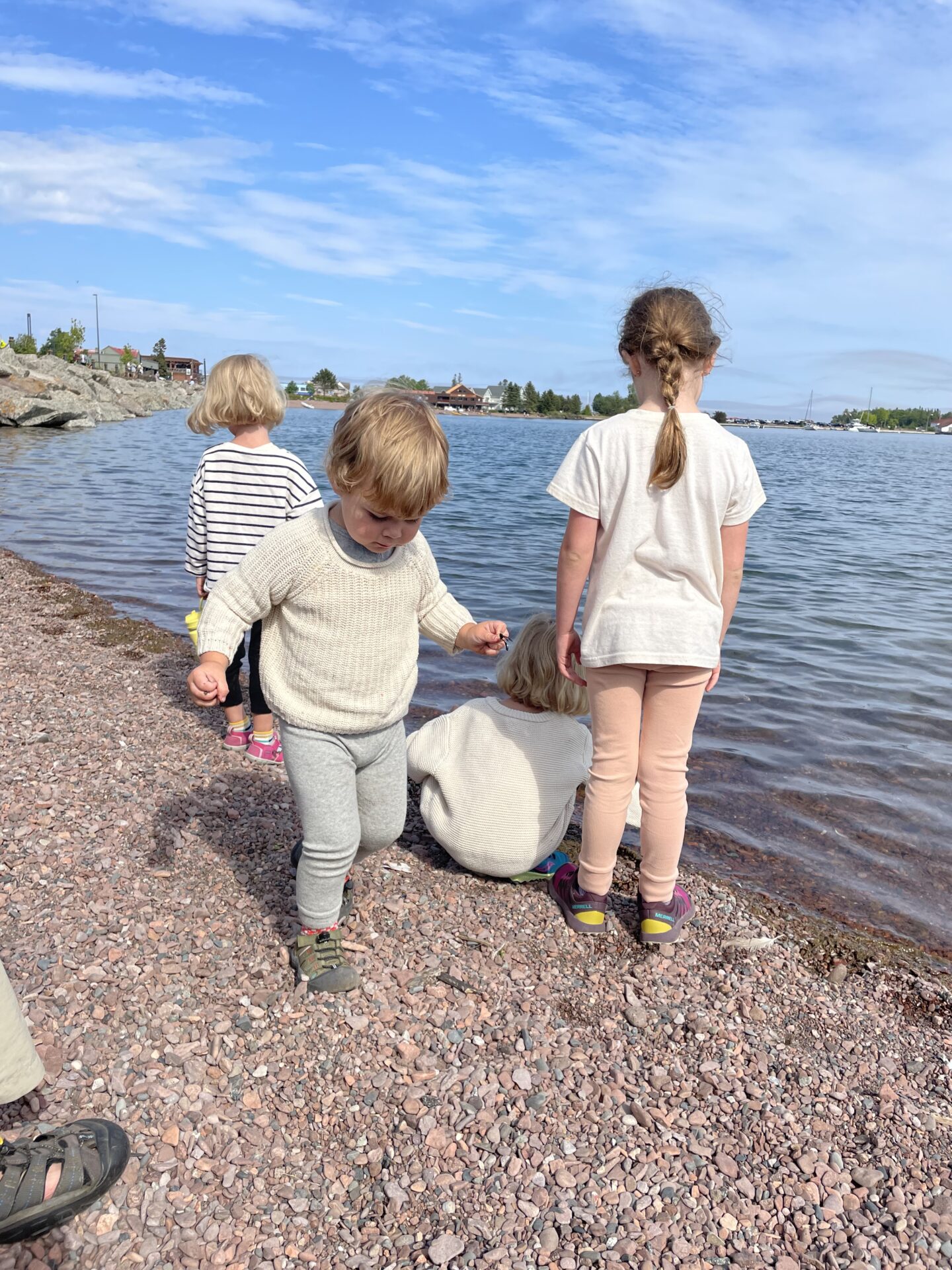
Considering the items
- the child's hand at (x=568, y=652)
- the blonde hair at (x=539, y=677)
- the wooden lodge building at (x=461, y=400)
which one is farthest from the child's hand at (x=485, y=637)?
the wooden lodge building at (x=461, y=400)

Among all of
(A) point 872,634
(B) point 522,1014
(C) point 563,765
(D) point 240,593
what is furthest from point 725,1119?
(A) point 872,634

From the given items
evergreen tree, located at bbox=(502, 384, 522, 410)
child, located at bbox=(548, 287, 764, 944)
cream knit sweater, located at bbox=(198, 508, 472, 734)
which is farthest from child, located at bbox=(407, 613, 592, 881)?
evergreen tree, located at bbox=(502, 384, 522, 410)

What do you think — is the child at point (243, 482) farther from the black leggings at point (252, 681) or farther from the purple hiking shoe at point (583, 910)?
the purple hiking shoe at point (583, 910)

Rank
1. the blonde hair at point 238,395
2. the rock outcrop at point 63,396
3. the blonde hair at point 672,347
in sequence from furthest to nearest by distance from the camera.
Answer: the rock outcrop at point 63,396 < the blonde hair at point 238,395 < the blonde hair at point 672,347

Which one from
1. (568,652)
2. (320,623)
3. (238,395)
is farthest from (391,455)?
(238,395)

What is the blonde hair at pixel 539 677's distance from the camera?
385 centimetres

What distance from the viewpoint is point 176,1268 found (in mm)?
2182

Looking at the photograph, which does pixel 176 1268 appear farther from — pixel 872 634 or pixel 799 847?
pixel 872 634

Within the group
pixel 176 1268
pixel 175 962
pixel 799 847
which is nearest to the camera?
pixel 176 1268

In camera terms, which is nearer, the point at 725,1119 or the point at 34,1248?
the point at 34,1248

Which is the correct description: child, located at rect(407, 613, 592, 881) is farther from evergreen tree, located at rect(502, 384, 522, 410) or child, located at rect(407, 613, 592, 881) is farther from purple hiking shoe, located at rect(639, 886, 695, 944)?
evergreen tree, located at rect(502, 384, 522, 410)

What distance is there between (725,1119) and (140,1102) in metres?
1.67

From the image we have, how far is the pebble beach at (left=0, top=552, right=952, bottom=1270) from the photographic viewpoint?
232 centimetres

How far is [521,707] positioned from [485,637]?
79 cm
